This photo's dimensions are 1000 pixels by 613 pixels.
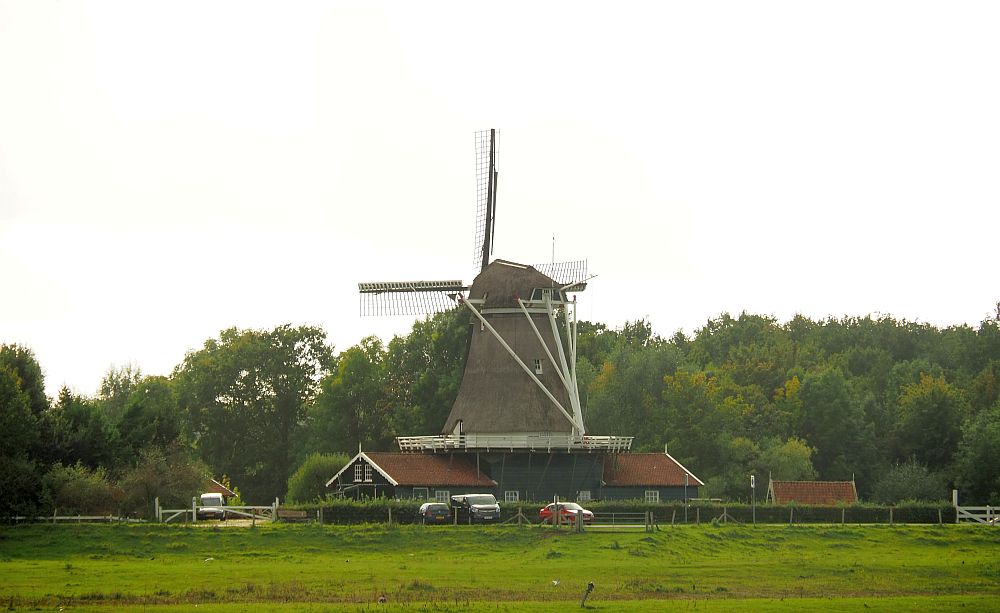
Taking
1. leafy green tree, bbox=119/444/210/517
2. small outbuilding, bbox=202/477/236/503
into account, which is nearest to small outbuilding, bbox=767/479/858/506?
leafy green tree, bbox=119/444/210/517

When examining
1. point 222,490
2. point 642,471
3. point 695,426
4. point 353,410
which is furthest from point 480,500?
point 353,410

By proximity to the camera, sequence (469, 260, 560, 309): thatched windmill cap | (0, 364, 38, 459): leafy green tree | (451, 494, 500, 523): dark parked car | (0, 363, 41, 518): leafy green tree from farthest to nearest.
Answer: (469, 260, 560, 309): thatched windmill cap, (451, 494, 500, 523): dark parked car, (0, 364, 38, 459): leafy green tree, (0, 363, 41, 518): leafy green tree

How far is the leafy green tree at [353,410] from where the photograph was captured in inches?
3546

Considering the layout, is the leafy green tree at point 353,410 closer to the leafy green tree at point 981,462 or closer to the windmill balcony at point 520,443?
the windmill balcony at point 520,443

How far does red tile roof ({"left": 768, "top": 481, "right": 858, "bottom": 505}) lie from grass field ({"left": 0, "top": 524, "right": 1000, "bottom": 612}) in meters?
14.9

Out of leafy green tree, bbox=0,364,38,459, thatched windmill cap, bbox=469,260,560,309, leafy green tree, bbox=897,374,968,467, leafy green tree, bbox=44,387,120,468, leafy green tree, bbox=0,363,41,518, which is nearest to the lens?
leafy green tree, bbox=0,363,41,518

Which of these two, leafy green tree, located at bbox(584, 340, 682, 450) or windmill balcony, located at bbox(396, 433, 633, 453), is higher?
leafy green tree, located at bbox(584, 340, 682, 450)

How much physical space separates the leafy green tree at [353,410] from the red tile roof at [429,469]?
22.6 meters

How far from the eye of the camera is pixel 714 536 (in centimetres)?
5272

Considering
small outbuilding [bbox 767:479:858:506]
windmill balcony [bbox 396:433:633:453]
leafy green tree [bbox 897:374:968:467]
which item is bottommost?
small outbuilding [bbox 767:479:858:506]

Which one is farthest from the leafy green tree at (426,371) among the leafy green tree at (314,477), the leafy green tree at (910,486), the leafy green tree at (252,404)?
the leafy green tree at (910,486)

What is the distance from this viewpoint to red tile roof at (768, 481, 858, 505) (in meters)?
73.2

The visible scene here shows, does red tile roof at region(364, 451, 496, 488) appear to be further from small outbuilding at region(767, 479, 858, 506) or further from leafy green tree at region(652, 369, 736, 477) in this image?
leafy green tree at region(652, 369, 736, 477)

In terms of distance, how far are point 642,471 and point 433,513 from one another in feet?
60.5
